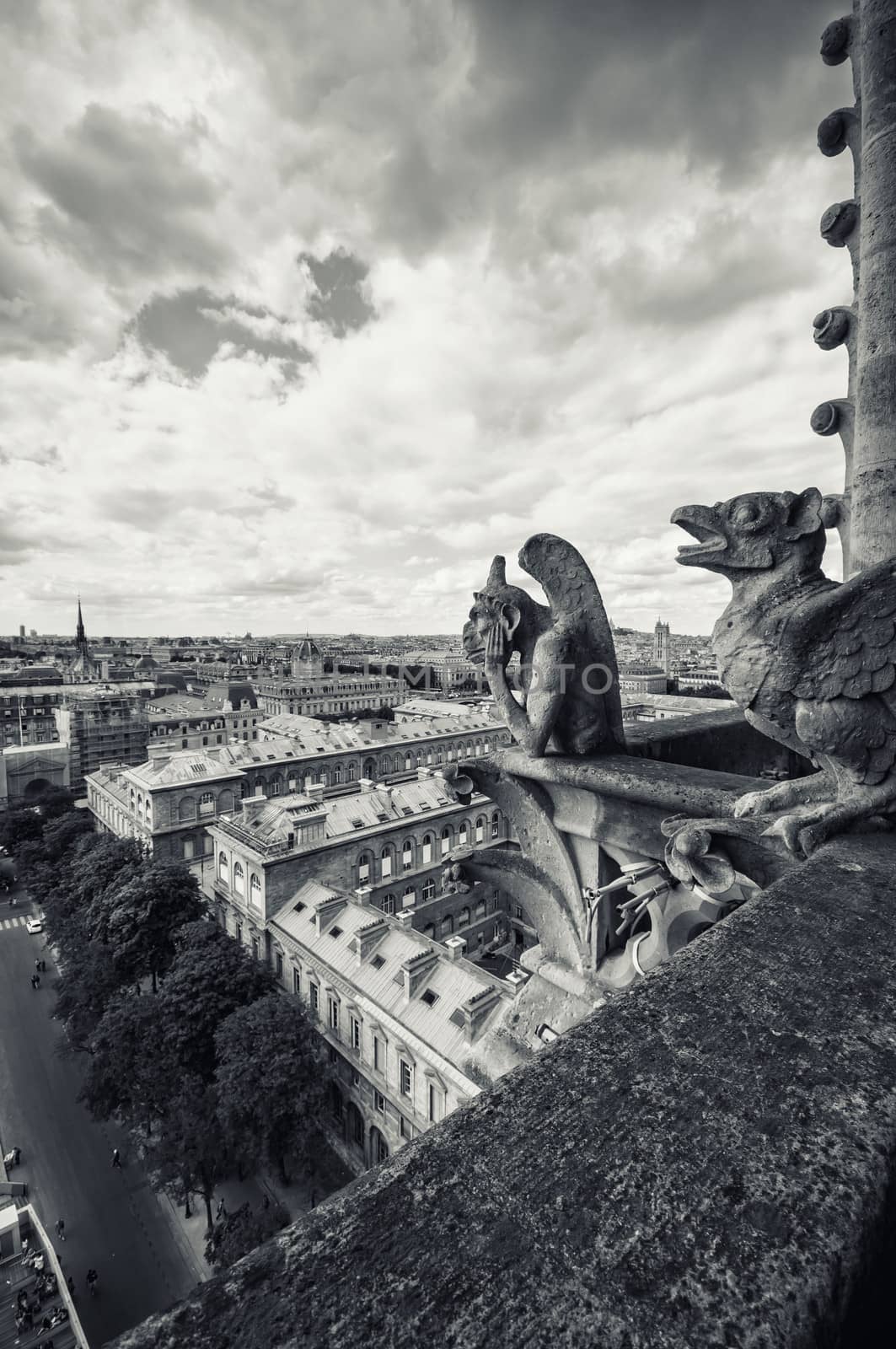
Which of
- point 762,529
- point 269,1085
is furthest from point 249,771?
point 762,529

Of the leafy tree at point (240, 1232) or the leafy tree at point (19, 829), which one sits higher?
the leafy tree at point (19, 829)

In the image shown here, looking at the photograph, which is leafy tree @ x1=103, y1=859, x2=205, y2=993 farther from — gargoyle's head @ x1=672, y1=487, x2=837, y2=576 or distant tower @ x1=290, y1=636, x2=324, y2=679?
distant tower @ x1=290, y1=636, x2=324, y2=679

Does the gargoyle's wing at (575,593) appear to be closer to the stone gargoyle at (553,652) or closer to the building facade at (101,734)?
the stone gargoyle at (553,652)

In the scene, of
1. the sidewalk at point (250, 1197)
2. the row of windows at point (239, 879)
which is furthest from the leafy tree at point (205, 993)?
the row of windows at point (239, 879)

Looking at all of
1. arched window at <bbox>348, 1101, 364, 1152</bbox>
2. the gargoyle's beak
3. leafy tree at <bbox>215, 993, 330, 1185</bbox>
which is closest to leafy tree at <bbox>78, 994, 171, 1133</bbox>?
leafy tree at <bbox>215, 993, 330, 1185</bbox>

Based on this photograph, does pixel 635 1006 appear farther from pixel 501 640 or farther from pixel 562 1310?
pixel 501 640

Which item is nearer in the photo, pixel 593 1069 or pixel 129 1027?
pixel 593 1069

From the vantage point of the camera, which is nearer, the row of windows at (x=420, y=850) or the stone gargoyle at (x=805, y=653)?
the stone gargoyle at (x=805, y=653)

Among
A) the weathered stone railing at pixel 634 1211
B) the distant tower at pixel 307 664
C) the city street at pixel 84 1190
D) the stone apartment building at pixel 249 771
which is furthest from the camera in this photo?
the distant tower at pixel 307 664

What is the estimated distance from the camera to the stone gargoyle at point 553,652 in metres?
5.15

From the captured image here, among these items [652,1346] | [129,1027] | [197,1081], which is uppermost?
[652,1346]

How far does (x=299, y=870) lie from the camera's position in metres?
29.3

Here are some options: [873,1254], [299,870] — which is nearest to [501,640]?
[873,1254]

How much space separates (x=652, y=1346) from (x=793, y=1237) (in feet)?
1.29
